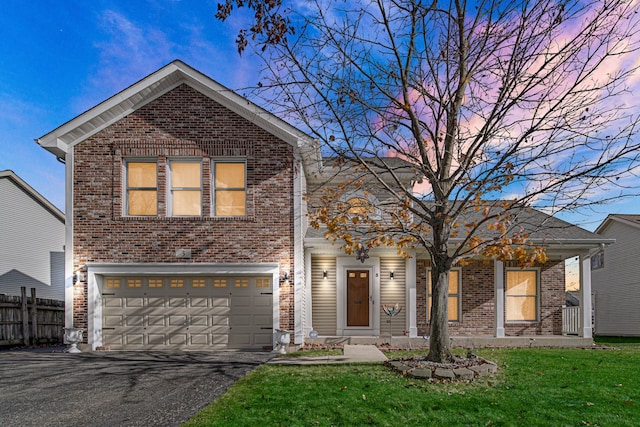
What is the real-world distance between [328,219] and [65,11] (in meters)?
8.44


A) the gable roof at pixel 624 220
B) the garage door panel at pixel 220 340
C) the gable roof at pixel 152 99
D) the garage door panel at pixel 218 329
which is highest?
the gable roof at pixel 152 99

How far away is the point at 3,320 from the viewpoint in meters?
14.0

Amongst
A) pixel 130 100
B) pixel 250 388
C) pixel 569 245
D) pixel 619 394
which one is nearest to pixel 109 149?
pixel 130 100

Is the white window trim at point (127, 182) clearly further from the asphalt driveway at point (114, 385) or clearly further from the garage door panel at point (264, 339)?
the garage door panel at point (264, 339)

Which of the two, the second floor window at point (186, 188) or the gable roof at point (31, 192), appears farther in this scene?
the gable roof at point (31, 192)

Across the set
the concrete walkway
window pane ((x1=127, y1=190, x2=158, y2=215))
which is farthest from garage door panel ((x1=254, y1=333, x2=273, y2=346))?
window pane ((x1=127, y1=190, x2=158, y2=215))

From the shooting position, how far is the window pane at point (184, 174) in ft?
43.1

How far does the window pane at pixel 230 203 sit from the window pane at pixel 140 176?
6.22 ft

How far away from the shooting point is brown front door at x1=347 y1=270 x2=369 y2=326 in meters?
15.1

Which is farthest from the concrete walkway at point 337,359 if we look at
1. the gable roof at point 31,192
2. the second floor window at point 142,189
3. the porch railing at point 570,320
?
the gable roof at point 31,192

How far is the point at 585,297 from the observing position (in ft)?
48.5

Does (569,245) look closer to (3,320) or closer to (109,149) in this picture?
(109,149)

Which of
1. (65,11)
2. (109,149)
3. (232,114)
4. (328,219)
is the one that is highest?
(65,11)

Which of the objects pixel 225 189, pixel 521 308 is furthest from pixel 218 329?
pixel 521 308
